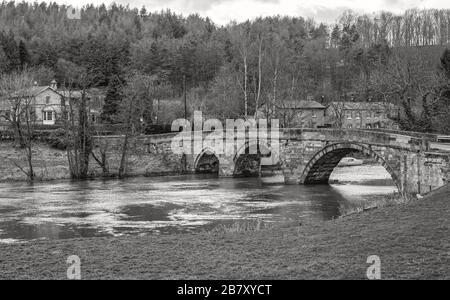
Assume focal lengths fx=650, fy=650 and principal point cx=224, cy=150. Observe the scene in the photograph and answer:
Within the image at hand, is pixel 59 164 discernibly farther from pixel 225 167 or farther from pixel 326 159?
pixel 326 159

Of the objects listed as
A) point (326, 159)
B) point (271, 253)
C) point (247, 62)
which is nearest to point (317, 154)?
point (326, 159)

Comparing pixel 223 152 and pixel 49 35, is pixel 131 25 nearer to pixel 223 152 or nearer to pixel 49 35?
pixel 49 35

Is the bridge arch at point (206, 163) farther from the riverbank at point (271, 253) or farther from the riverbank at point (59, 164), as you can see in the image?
the riverbank at point (271, 253)

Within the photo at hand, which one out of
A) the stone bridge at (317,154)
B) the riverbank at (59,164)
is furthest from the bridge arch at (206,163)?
the riverbank at (59,164)

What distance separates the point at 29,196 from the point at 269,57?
129 feet

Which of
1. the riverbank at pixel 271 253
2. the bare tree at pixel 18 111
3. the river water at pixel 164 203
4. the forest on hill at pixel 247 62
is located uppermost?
the forest on hill at pixel 247 62

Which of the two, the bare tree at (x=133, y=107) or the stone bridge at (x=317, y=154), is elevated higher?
the bare tree at (x=133, y=107)

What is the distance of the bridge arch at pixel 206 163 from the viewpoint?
172 feet

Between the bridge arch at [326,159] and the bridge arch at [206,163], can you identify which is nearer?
the bridge arch at [326,159]

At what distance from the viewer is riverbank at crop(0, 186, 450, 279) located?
1150 cm

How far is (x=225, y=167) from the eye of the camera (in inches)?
1925

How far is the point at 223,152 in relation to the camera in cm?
4878

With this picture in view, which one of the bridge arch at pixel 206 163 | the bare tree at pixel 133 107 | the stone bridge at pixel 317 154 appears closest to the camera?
the stone bridge at pixel 317 154

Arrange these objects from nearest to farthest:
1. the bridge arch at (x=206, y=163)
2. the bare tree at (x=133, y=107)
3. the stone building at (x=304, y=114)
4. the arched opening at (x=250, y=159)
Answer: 1. the arched opening at (x=250, y=159)
2. the bare tree at (x=133, y=107)
3. the bridge arch at (x=206, y=163)
4. the stone building at (x=304, y=114)
